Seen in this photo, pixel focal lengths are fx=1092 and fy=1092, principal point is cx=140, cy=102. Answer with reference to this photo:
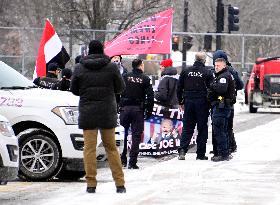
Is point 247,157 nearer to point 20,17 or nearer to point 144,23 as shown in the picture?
point 144,23

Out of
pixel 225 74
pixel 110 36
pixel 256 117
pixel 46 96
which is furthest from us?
pixel 110 36

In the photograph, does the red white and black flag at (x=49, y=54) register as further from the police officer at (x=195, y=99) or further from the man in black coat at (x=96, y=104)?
the man in black coat at (x=96, y=104)

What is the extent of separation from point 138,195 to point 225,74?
16.7ft

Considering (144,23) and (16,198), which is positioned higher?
(144,23)

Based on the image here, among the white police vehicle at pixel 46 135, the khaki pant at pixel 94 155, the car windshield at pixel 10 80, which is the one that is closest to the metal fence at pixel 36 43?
the car windshield at pixel 10 80

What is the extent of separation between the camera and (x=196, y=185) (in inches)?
518

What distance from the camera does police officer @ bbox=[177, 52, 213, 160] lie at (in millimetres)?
16859

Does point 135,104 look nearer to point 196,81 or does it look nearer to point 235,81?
point 196,81

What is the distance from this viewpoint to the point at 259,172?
1483cm

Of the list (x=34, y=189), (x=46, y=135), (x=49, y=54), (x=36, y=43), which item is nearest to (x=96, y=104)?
(x=34, y=189)

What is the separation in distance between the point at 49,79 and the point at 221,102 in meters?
3.27

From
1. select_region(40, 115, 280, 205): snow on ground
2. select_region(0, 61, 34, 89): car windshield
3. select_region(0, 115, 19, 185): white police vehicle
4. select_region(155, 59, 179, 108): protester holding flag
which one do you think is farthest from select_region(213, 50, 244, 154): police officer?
select_region(0, 115, 19, 185): white police vehicle

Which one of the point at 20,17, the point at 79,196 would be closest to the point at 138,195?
the point at 79,196

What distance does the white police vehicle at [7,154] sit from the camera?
37.4 ft
